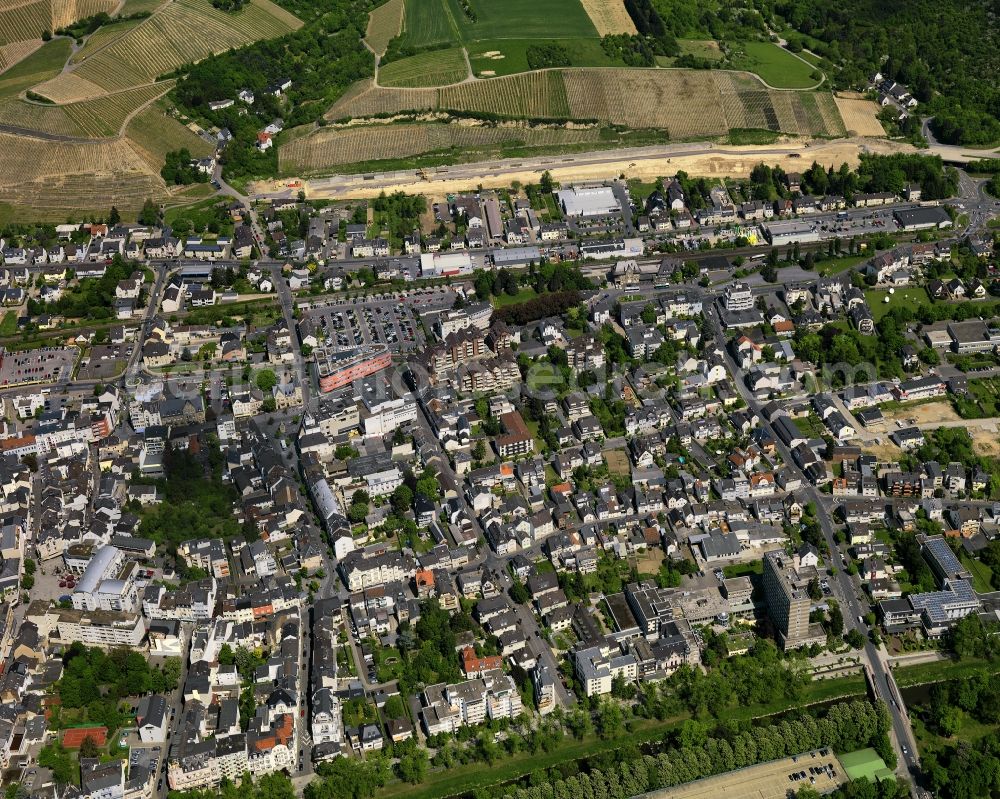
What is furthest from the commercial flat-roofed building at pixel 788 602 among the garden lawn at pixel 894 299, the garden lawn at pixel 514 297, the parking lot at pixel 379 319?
the garden lawn at pixel 514 297

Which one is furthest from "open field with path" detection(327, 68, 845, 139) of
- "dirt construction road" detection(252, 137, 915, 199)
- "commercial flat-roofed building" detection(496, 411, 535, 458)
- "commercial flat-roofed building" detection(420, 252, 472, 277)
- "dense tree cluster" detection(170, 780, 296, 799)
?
"dense tree cluster" detection(170, 780, 296, 799)

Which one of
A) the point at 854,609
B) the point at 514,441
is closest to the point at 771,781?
the point at 854,609

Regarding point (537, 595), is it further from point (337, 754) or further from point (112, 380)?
point (112, 380)

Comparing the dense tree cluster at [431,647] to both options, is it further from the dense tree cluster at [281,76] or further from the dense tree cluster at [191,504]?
the dense tree cluster at [281,76]

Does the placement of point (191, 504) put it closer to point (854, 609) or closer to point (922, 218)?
point (854, 609)

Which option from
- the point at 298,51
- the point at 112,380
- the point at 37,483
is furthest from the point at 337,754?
the point at 298,51
